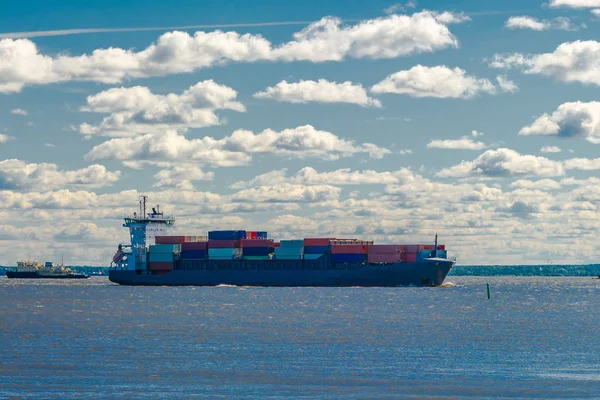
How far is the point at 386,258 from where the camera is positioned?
156250mm

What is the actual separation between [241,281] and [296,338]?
343ft

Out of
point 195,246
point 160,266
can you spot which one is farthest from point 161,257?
point 195,246

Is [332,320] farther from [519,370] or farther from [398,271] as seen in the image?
[398,271]

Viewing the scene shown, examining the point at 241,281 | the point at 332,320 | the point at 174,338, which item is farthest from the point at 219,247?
the point at 174,338

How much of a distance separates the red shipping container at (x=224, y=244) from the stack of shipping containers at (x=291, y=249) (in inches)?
374

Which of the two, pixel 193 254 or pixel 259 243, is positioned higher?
pixel 259 243

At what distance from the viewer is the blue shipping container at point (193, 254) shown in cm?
16938

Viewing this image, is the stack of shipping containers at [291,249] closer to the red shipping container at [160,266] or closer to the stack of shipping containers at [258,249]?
the stack of shipping containers at [258,249]

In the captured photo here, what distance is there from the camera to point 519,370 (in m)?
46.4

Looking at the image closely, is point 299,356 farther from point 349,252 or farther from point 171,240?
point 171,240

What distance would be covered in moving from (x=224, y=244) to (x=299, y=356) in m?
116

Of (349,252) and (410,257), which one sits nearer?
(410,257)

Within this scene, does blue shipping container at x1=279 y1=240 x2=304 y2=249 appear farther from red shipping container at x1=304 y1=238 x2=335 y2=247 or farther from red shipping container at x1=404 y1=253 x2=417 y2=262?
red shipping container at x1=404 y1=253 x2=417 y2=262

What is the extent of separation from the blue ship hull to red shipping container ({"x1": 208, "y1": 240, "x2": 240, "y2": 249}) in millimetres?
2691
